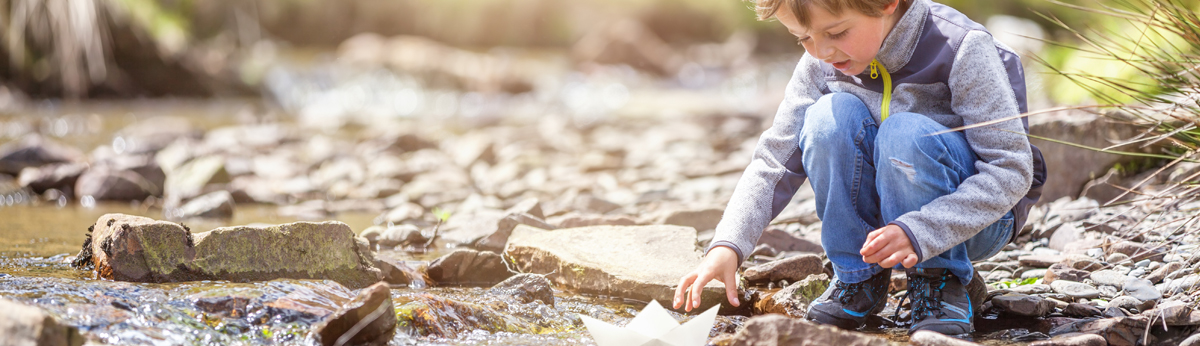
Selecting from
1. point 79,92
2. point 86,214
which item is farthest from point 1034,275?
point 79,92

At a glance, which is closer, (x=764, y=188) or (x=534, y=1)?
(x=764, y=188)

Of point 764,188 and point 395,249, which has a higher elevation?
point 764,188

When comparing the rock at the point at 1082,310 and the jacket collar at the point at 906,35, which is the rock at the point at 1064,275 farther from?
the jacket collar at the point at 906,35

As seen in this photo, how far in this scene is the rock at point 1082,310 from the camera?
187 centimetres

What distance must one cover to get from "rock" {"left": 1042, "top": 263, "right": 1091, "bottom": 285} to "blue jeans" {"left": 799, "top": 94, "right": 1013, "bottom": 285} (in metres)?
0.39

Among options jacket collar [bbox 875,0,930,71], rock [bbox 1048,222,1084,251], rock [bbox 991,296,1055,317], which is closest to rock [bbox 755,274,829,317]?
rock [bbox 991,296,1055,317]

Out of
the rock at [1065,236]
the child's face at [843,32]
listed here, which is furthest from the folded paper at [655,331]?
the rock at [1065,236]

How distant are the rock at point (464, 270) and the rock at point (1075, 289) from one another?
1394 millimetres

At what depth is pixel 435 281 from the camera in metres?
2.40

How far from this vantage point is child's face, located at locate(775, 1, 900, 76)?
1665 mm

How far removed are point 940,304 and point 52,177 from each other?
4.02 m

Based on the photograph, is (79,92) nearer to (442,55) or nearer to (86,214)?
(442,55)

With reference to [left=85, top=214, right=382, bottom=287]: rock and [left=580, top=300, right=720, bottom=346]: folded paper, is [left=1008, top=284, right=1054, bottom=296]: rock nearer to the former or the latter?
[left=580, top=300, right=720, bottom=346]: folded paper

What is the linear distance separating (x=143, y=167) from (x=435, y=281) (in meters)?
2.55
